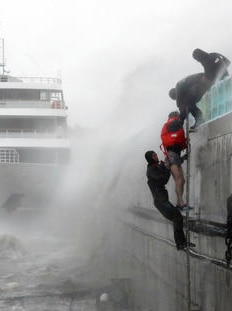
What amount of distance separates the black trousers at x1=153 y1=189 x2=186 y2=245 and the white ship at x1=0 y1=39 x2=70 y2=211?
1793 cm

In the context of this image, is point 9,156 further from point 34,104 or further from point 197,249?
point 197,249

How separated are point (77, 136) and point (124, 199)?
13.7 meters

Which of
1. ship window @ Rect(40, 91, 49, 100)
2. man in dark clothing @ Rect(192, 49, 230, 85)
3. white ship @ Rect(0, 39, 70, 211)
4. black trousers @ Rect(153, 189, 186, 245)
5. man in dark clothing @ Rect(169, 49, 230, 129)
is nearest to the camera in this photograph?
black trousers @ Rect(153, 189, 186, 245)

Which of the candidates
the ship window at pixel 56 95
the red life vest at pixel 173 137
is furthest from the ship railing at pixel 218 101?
the ship window at pixel 56 95

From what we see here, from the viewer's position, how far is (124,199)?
14.4 meters

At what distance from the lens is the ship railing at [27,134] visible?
24.7 metres

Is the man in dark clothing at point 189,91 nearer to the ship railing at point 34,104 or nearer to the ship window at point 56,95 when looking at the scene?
the ship railing at point 34,104

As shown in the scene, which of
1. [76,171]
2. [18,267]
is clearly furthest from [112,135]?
[18,267]

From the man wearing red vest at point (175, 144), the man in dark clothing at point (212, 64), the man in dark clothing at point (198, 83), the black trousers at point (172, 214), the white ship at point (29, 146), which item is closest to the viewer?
the black trousers at point (172, 214)

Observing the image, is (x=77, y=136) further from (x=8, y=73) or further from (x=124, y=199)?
(x=124, y=199)

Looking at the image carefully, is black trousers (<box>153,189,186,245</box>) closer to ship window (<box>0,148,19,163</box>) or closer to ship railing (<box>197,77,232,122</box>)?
ship railing (<box>197,77,232,122</box>)

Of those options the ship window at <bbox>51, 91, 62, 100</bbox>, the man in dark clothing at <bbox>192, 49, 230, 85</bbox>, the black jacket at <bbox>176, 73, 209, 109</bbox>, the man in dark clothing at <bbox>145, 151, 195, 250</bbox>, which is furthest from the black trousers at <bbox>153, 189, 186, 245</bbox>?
the ship window at <bbox>51, 91, 62, 100</bbox>

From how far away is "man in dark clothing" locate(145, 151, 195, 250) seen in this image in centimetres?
602

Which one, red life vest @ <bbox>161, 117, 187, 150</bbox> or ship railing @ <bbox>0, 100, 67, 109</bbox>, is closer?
red life vest @ <bbox>161, 117, 187, 150</bbox>
